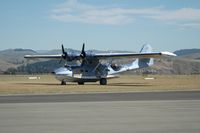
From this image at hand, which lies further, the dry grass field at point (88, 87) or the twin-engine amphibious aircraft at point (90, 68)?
the twin-engine amphibious aircraft at point (90, 68)

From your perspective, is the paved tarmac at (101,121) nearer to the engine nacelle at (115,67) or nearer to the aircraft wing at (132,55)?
the aircraft wing at (132,55)

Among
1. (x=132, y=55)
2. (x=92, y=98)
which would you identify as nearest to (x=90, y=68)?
(x=132, y=55)

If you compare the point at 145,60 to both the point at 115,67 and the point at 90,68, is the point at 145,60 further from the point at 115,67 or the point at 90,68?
the point at 90,68

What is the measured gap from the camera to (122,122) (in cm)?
1402

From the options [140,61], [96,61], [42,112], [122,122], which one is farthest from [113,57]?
[122,122]

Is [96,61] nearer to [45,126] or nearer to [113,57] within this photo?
[113,57]

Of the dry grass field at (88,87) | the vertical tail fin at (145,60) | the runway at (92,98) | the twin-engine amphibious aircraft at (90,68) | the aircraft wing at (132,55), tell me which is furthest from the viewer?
the vertical tail fin at (145,60)

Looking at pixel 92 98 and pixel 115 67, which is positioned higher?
pixel 115 67

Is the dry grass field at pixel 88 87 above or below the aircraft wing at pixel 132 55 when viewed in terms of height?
below

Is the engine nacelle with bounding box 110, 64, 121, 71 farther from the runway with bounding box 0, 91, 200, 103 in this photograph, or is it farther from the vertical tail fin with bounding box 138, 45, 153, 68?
the runway with bounding box 0, 91, 200, 103

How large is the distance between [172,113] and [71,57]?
3889 cm

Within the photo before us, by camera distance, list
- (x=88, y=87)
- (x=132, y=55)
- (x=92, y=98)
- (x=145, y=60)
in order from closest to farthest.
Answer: (x=92, y=98) → (x=88, y=87) → (x=132, y=55) → (x=145, y=60)

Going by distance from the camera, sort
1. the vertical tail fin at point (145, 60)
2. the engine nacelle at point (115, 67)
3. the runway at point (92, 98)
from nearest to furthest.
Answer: the runway at point (92, 98) < the engine nacelle at point (115, 67) < the vertical tail fin at point (145, 60)

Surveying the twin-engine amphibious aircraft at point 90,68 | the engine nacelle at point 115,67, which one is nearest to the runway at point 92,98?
the twin-engine amphibious aircraft at point 90,68
